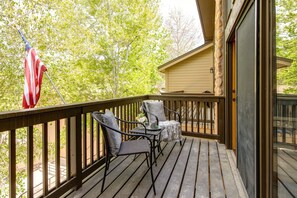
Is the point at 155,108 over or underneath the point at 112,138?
over

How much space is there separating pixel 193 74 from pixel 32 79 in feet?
22.3

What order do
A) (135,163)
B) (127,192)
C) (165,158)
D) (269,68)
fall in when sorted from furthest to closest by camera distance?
(165,158) → (135,163) → (127,192) → (269,68)

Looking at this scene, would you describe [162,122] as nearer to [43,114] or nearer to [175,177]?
[175,177]

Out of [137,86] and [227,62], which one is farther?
[137,86]

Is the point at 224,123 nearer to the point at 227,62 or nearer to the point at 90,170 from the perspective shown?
the point at 227,62

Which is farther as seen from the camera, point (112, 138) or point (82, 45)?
point (82, 45)

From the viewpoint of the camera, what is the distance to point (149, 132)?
139 inches

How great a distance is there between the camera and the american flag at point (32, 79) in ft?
14.5

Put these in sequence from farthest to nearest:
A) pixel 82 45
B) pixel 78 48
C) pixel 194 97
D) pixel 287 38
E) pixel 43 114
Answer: pixel 82 45
pixel 78 48
pixel 194 97
pixel 43 114
pixel 287 38

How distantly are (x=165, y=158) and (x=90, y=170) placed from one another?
1306 mm

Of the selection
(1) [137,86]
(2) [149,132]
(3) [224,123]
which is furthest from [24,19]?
(3) [224,123]

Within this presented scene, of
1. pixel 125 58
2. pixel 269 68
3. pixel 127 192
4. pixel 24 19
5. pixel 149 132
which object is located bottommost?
pixel 127 192

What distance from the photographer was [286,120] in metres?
1.18

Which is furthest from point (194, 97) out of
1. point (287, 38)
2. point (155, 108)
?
point (287, 38)
